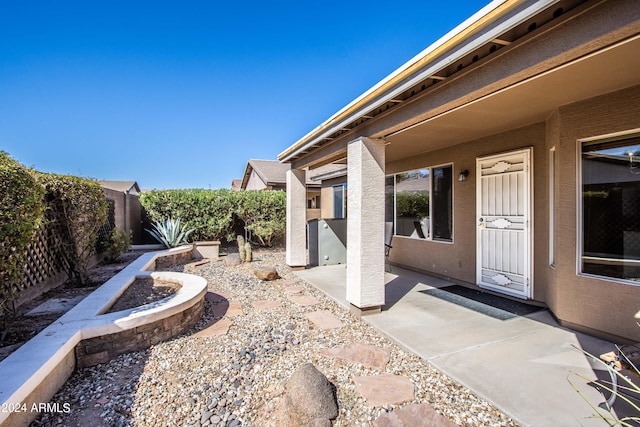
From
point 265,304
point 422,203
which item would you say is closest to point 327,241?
point 422,203

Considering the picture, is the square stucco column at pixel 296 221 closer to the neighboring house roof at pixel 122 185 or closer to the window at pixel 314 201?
the window at pixel 314 201

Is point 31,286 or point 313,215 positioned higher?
point 313,215

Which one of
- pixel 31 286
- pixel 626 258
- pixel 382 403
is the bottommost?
pixel 382 403

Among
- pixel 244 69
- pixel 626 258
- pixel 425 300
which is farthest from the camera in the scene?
pixel 244 69

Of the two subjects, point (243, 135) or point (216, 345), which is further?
point (243, 135)

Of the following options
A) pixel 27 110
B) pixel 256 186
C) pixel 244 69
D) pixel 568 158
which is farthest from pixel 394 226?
pixel 27 110

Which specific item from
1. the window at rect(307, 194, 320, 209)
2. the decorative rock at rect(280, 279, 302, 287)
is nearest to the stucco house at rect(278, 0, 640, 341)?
the decorative rock at rect(280, 279, 302, 287)

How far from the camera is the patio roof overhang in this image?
2.16 meters

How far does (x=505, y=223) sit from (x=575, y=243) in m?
1.59

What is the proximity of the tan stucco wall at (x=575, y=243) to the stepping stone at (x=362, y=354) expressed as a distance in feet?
8.39

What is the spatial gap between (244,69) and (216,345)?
13.3m

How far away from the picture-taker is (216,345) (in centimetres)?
385

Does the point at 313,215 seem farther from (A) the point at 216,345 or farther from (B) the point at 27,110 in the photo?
(B) the point at 27,110

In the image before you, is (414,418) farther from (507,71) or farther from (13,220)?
(13,220)
